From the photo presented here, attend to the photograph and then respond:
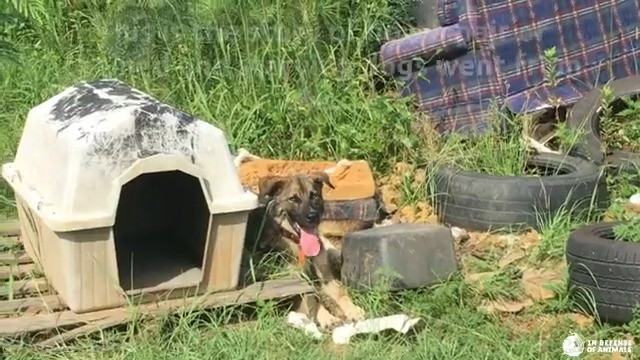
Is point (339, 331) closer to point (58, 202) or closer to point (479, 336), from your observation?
point (479, 336)

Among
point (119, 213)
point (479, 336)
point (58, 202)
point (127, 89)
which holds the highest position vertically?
point (127, 89)

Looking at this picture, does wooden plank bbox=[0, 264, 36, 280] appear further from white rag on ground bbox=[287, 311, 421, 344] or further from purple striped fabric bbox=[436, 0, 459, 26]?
purple striped fabric bbox=[436, 0, 459, 26]

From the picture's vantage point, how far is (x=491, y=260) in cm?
494

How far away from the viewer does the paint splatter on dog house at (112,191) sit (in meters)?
4.05

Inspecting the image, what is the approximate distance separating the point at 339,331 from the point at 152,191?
1.37 m

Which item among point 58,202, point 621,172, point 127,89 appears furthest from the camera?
point 621,172

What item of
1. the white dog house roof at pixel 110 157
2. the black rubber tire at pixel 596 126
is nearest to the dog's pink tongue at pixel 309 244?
the white dog house roof at pixel 110 157

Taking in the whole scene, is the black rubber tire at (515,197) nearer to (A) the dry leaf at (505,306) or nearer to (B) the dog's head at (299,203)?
(A) the dry leaf at (505,306)

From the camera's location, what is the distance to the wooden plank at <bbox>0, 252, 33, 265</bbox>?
477cm

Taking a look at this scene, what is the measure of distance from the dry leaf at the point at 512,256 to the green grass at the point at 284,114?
3cm

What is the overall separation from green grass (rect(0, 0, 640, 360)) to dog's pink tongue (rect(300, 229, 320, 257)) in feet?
0.90

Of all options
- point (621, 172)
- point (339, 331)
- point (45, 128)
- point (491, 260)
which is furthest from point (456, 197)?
point (45, 128)

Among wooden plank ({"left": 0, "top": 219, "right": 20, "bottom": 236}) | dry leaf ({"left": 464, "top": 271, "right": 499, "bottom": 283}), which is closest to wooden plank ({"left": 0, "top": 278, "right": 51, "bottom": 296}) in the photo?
wooden plank ({"left": 0, "top": 219, "right": 20, "bottom": 236})

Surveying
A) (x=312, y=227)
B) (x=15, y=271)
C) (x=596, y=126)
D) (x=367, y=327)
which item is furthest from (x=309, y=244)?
(x=596, y=126)
